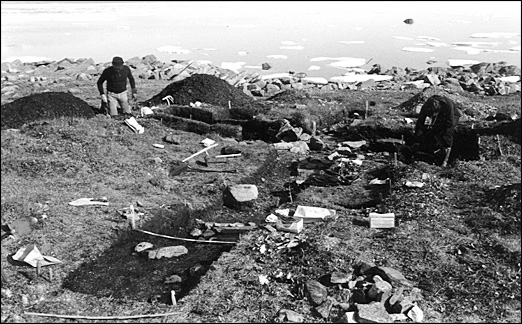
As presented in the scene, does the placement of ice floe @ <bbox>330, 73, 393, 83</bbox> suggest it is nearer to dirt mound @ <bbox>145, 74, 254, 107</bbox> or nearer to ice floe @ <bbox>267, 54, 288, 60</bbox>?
ice floe @ <bbox>267, 54, 288, 60</bbox>

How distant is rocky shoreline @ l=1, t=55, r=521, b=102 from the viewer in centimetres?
1759

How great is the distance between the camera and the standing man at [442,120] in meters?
9.00

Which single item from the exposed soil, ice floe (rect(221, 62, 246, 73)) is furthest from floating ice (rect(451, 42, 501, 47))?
the exposed soil

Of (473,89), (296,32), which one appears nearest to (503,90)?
(473,89)

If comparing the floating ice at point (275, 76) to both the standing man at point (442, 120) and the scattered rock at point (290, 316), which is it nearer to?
the standing man at point (442, 120)

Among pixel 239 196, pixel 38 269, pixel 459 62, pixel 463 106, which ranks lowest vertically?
pixel 459 62

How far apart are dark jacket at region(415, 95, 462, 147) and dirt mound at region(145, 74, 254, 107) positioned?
19.8 ft

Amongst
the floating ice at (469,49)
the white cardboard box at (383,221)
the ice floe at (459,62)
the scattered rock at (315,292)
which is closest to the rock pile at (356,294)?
the scattered rock at (315,292)

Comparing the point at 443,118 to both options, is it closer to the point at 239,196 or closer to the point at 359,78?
the point at 239,196

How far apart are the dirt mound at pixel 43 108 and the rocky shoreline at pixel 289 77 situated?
5.03 m

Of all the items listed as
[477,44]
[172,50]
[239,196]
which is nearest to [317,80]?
[172,50]

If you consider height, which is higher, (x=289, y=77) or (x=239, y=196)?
(x=239, y=196)

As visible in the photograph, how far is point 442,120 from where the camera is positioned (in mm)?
9094

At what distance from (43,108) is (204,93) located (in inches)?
179
